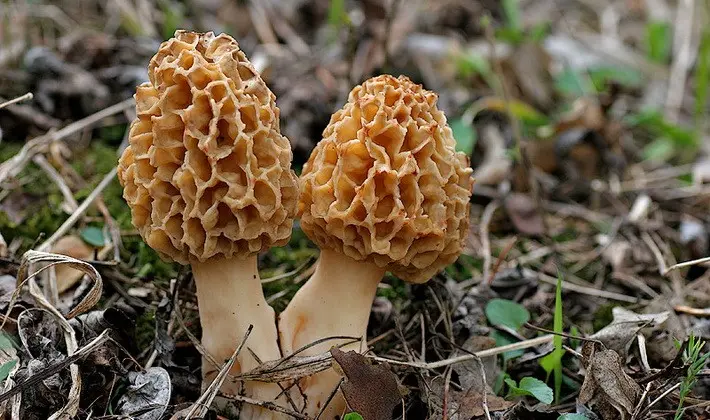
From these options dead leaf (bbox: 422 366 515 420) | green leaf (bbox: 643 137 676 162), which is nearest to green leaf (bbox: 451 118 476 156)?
green leaf (bbox: 643 137 676 162)

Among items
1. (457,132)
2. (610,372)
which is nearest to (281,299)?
(610,372)

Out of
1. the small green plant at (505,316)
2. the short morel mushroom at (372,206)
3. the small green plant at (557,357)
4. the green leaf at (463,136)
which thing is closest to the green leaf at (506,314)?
the small green plant at (505,316)

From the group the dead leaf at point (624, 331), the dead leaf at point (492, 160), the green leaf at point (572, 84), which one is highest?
the dead leaf at point (624, 331)

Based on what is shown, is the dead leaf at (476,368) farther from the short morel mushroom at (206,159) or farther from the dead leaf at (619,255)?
the dead leaf at (619,255)

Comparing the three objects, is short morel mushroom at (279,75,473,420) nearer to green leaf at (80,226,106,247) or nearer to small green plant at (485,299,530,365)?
small green plant at (485,299,530,365)

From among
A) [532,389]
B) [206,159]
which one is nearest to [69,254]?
[206,159]

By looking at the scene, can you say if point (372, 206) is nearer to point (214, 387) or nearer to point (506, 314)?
point (214, 387)
